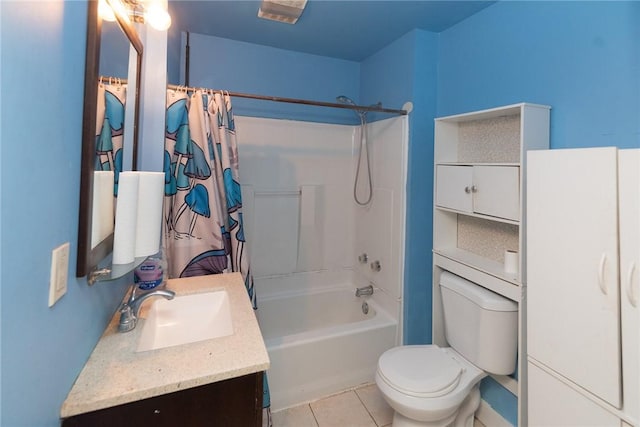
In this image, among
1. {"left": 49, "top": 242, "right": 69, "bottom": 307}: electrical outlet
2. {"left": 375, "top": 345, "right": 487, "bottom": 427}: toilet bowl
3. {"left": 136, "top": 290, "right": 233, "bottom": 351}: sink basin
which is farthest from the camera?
{"left": 375, "top": 345, "right": 487, "bottom": 427}: toilet bowl

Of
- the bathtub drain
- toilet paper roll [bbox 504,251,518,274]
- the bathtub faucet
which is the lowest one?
the bathtub drain

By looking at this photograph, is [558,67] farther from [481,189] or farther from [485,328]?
[485,328]

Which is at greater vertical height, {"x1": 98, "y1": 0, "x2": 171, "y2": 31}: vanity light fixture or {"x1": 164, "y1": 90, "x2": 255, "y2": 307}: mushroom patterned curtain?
{"x1": 98, "y1": 0, "x2": 171, "y2": 31}: vanity light fixture

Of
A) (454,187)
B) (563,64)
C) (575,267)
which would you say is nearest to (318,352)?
(454,187)

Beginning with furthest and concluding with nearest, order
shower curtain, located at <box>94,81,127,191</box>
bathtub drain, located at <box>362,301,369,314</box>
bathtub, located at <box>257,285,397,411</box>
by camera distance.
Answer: bathtub drain, located at <box>362,301,369,314</box>
bathtub, located at <box>257,285,397,411</box>
shower curtain, located at <box>94,81,127,191</box>

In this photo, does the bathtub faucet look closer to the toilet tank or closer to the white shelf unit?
the white shelf unit

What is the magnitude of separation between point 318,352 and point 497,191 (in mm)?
1403

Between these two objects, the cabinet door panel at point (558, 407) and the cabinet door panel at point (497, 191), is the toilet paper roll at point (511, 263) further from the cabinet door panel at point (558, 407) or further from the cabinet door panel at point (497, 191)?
the cabinet door panel at point (558, 407)

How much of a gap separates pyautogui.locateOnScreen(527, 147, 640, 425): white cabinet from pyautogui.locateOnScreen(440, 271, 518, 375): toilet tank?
30 cm

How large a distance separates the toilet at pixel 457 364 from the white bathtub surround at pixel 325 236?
46cm

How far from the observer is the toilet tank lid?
156 centimetres

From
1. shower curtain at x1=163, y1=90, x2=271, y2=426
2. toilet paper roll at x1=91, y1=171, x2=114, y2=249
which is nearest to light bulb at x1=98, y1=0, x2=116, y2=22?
toilet paper roll at x1=91, y1=171, x2=114, y2=249

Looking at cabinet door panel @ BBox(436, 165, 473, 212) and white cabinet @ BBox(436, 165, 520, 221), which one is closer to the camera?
white cabinet @ BBox(436, 165, 520, 221)

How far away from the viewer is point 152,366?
0.91 metres
